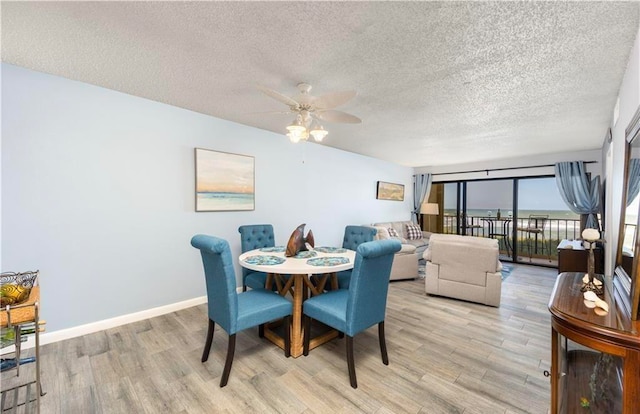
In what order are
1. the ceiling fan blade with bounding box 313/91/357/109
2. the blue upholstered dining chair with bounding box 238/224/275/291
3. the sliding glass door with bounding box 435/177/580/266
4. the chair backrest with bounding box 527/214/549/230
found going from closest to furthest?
1. the ceiling fan blade with bounding box 313/91/357/109
2. the blue upholstered dining chair with bounding box 238/224/275/291
3. the sliding glass door with bounding box 435/177/580/266
4. the chair backrest with bounding box 527/214/549/230

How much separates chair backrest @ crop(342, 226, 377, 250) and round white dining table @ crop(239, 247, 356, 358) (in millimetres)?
844

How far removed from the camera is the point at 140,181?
9.23ft

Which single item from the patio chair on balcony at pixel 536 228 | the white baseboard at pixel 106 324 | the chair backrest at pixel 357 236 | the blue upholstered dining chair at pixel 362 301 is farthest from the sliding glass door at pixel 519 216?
the white baseboard at pixel 106 324

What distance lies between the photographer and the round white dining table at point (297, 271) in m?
2.15

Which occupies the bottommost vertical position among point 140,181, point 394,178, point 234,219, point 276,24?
point 234,219

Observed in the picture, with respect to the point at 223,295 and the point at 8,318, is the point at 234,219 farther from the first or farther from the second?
the point at 8,318

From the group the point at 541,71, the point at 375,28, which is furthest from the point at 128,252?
the point at 541,71

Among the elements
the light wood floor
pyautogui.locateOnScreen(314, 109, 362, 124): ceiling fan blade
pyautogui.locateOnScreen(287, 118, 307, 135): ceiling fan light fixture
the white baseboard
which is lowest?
the light wood floor

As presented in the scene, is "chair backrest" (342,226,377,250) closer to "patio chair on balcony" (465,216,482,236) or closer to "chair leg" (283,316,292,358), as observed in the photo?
"chair leg" (283,316,292,358)

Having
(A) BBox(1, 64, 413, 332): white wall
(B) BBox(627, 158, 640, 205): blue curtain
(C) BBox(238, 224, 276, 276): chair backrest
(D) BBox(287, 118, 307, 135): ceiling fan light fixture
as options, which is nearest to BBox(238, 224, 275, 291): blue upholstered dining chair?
(C) BBox(238, 224, 276, 276): chair backrest

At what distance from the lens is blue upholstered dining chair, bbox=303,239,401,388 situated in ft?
5.99

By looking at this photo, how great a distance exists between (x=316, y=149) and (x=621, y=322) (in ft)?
13.6

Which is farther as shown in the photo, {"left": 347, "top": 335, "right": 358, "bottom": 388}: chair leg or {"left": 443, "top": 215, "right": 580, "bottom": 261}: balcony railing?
{"left": 443, "top": 215, "right": 580, "bottom": 261}: balcony railing

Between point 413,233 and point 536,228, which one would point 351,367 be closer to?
point 413,233
